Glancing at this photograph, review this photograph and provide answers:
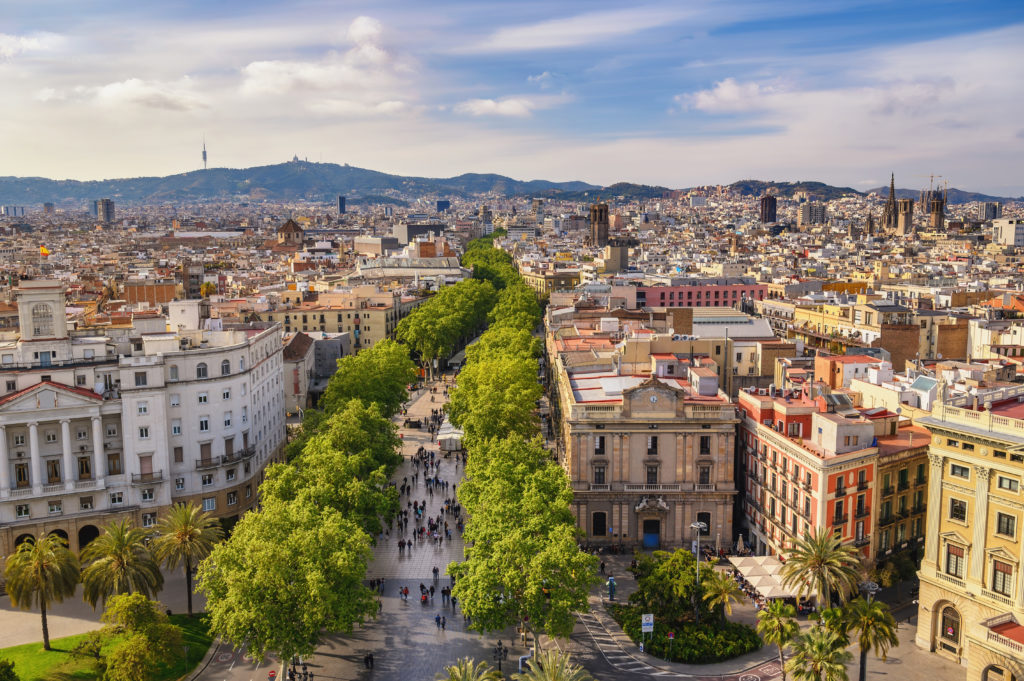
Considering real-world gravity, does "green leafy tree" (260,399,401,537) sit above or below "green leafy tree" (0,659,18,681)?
above

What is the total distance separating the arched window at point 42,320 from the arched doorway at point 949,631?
194ft

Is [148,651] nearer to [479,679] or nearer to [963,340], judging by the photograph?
[479,679]

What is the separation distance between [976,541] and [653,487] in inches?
857

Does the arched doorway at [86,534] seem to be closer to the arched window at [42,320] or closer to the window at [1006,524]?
the arched window at [42,320]

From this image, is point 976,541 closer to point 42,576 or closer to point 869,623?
point 869,623

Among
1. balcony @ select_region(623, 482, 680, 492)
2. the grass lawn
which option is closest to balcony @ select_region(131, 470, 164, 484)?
the grass lawn

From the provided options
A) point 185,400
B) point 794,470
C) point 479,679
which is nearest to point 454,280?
point 185,400

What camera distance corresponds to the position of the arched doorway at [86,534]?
58.2 meters

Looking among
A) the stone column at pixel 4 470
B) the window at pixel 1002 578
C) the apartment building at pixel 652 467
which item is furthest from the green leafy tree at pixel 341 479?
the window at pixel 1002 578

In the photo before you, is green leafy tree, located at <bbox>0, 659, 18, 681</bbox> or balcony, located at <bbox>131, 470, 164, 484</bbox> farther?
balcony, located at <bbox>131, 470, 164, 484</bbox>

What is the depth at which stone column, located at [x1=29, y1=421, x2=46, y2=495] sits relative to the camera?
183 ft

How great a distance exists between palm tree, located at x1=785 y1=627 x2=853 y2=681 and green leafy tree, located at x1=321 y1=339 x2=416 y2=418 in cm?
4942

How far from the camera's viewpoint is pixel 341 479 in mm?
54312

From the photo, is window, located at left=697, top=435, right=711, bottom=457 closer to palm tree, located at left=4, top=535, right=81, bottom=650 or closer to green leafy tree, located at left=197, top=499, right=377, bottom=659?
green leafy tree, located at left=197, top=499, right=377, bottom=659
